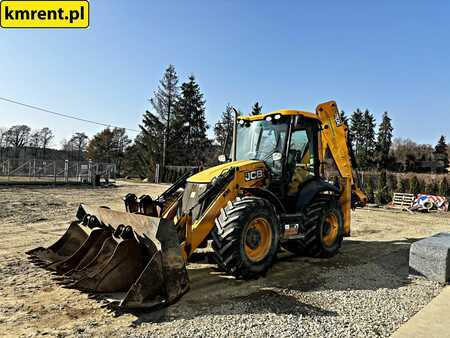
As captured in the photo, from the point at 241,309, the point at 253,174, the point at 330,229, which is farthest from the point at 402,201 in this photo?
the point at 241,309

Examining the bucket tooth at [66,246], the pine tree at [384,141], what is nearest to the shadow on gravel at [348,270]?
the bucket tooth at [66,246]

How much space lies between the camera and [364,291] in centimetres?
500

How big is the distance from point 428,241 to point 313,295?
2808mm

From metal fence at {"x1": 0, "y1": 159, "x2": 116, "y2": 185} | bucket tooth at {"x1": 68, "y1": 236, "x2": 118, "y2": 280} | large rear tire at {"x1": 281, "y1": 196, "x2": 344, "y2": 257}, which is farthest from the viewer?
metal fence at {"x1": 0, "y1": 159, "x2": 116, "y2": 185}

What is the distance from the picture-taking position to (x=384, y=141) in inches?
2345

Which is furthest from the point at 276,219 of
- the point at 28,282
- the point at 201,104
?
the point at 201,104

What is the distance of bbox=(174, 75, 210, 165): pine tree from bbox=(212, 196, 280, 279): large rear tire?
117 feet

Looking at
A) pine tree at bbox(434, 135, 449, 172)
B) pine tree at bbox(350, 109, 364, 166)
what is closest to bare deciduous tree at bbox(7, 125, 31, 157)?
pine tree at bbox(350, 109, 364, 166)

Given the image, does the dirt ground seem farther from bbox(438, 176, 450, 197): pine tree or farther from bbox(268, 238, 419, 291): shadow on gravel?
bbox(438, 176, 450, 197): pine tree

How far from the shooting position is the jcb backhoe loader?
417 cm

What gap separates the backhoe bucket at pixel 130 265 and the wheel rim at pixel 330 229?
350 centimetres

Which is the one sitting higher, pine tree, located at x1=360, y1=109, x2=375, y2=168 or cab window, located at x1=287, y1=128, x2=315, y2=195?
pine tree, located at x1=360, y1=109, x2=375, y2=168

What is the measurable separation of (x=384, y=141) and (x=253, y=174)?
196 ft

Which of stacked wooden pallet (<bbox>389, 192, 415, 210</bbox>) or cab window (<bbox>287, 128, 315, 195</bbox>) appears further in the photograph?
stacked wooden pallet (<bbox>389, 192, 415, 210</bbox>)
